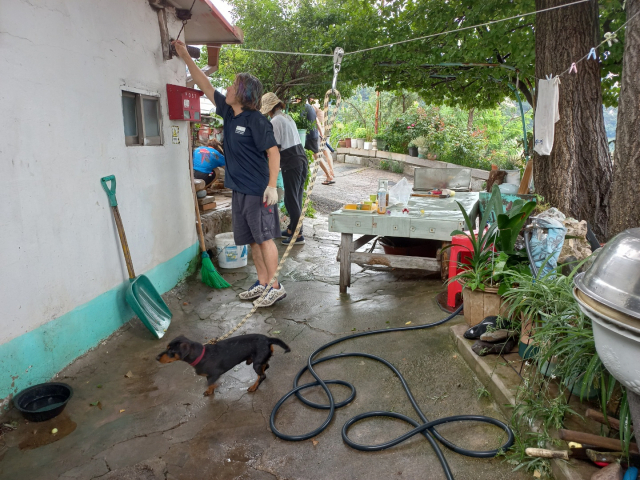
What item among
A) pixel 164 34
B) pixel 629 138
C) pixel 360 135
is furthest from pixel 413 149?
pixel 164 34

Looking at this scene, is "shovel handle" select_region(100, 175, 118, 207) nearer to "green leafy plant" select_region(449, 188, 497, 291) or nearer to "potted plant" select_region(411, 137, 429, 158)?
"green leafy plant" select_region(449, 188, 497, 291)

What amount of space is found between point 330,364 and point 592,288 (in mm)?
2223

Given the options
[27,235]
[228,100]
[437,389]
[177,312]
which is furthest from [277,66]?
[437,389]

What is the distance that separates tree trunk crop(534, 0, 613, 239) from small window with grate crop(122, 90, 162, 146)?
4.57 meters

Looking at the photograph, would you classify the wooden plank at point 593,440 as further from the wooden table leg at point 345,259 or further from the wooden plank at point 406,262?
the wooden table leg at point 345,259

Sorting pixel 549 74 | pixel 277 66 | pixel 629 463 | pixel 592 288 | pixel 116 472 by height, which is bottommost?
pixel 116 472

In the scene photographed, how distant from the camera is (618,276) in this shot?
1619 millimetres

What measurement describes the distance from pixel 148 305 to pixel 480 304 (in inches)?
115

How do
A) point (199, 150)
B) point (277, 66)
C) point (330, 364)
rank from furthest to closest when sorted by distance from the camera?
point (277, 66), point (199, 150), point (330, 364)

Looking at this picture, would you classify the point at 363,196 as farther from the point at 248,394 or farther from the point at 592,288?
the point at 592,288

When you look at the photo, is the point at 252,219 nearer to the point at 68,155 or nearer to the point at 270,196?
the point at 270,196

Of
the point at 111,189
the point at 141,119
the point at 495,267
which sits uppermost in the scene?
the point at 141,119

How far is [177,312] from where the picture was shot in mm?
4707

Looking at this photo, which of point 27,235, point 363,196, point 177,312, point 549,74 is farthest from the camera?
point 363,196
